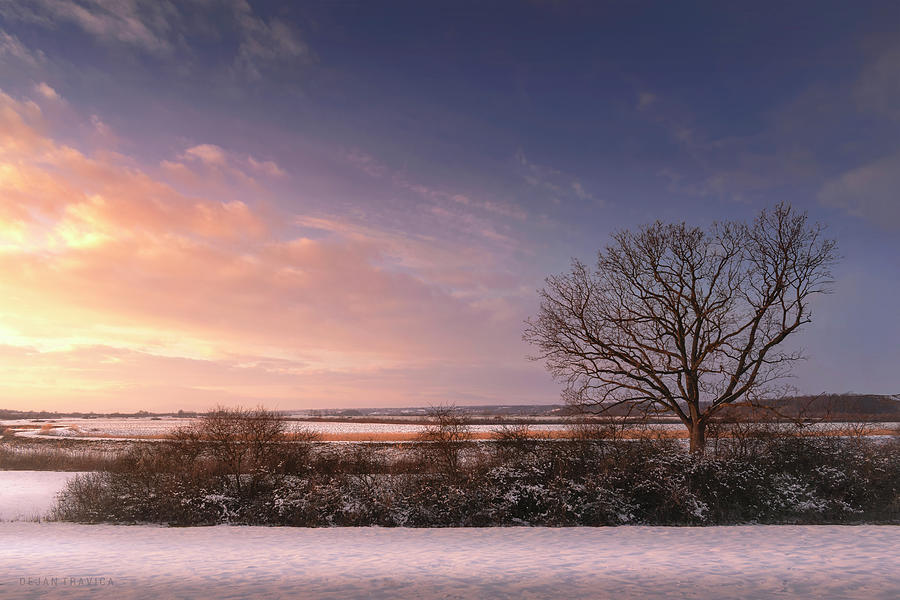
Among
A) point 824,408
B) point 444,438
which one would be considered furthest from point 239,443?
point 824,408

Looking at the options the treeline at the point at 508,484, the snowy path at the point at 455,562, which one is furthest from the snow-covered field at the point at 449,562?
the treeline at the point at 508,484

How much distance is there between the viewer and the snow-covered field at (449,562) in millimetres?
9805

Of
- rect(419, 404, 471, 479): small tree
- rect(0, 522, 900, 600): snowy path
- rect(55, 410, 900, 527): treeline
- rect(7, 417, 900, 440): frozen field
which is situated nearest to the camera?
rect(0, 522, 900, 600): snowy path

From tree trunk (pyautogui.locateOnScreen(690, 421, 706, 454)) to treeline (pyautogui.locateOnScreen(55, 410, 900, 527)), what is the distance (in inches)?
16.1

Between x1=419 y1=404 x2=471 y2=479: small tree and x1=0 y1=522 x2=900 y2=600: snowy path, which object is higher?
x1=419 y1=404 x2=471 y2=479: small tree

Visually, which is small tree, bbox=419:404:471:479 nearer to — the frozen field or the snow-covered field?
the snow-covered field

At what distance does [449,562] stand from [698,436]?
13.8 meters

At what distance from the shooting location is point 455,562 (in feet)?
41.6

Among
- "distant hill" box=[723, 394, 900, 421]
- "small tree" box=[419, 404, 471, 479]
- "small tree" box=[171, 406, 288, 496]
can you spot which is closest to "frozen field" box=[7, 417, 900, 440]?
"distant hill" box=[723, 394, 900, 421]

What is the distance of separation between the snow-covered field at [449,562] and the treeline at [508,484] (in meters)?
1.53

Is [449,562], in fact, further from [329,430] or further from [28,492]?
[329,430]

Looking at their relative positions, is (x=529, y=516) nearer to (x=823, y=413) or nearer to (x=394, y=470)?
(x=394, y=470)

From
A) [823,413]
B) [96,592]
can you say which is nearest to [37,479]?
[96,592]

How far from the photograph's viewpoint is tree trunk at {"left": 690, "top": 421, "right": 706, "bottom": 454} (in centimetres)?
2181
